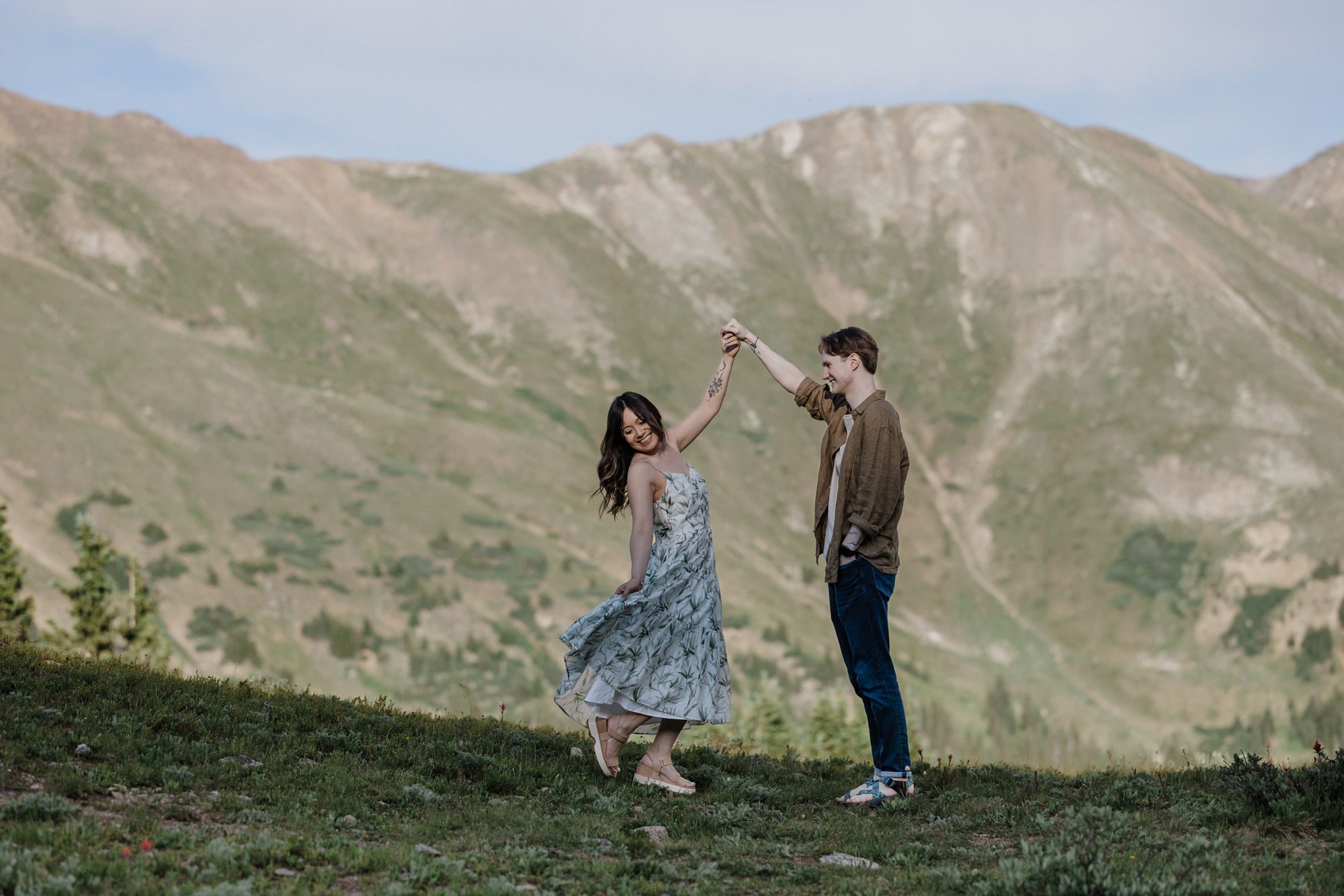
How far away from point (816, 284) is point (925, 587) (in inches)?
2174

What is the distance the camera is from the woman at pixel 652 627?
9969 millimetres

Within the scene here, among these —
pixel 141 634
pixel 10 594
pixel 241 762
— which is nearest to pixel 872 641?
pixel 241 762

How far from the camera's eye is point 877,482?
31.7 ft

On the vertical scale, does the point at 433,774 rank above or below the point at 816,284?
below

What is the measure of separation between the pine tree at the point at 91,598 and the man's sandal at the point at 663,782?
120 feet

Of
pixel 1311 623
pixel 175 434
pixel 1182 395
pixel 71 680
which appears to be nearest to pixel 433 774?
pixel 71 680

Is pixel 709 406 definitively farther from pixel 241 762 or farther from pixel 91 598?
pixel 91 598

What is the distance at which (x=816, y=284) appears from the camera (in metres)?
160

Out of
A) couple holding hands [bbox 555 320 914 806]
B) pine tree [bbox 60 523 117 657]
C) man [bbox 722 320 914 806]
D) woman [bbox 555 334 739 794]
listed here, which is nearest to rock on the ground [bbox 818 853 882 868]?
man [bbox 722 320 914 806]

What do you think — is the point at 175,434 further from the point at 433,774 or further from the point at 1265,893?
the point at 1265,893

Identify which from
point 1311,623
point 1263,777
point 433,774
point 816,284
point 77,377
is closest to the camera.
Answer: point 1263,777

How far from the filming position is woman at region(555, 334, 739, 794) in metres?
9.97

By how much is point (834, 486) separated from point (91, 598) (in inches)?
1565

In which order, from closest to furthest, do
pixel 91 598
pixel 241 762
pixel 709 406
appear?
1. pixel 241 762
2. pixel 709 406
3. pixel 91 598
